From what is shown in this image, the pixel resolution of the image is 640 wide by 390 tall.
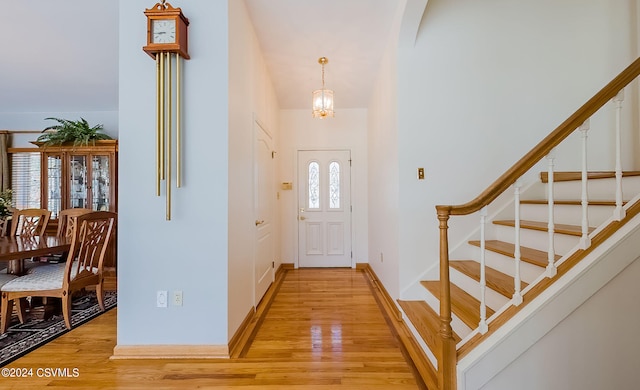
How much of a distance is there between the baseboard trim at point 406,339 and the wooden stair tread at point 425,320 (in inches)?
8.0

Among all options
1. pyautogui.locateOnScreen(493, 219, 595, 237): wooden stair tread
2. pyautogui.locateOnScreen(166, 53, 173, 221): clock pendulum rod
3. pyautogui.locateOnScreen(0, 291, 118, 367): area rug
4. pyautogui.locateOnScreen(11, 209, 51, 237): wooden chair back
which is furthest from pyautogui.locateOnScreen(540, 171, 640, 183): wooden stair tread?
pyautogui.locateOnScreen(11, 209, 51, 237): wooden chair back

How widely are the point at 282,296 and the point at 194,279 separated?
1.51 metres

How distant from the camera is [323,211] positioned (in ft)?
15.8

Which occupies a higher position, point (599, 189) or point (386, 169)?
point (386, 169)

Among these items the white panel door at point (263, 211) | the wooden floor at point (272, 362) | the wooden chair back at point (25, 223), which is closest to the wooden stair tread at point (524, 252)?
the wooden floor at point (272, 362)

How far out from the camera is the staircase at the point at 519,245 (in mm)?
1438

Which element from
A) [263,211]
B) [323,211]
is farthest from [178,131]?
[323,211]

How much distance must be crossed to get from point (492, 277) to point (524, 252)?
0.93 feet

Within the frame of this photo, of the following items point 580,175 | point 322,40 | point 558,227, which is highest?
point 322,40

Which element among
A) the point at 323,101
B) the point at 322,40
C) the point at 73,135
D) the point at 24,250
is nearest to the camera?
the point at 24,250

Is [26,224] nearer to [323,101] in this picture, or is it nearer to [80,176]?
[80,176]

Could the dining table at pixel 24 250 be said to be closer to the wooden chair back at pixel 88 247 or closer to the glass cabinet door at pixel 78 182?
the wooden chair back at pixel 88 247

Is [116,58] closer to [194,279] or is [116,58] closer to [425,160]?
[194,279]

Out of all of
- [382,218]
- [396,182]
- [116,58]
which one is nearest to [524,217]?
[396,182]
